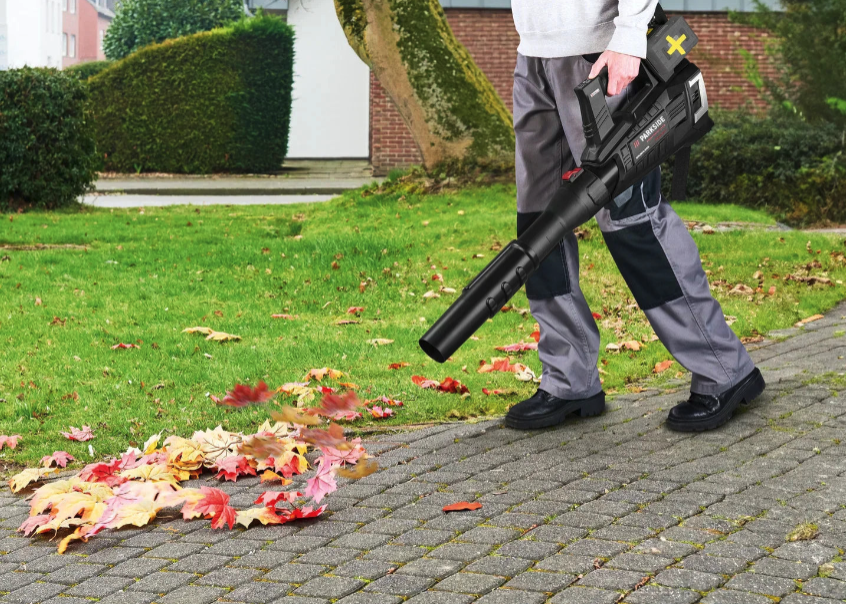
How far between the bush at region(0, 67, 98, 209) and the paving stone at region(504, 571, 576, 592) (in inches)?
434

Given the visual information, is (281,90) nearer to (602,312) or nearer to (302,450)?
(602,312)

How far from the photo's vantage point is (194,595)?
8.31 ft

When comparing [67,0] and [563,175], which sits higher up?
[67,0]

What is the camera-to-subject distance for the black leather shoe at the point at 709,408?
3.58 metres

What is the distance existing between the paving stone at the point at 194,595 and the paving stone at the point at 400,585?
281 mm

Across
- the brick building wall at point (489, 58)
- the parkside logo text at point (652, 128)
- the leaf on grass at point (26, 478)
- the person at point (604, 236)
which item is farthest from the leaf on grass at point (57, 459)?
the brick building wall at point (489, 58)

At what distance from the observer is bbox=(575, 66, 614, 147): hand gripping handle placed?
3.21 m

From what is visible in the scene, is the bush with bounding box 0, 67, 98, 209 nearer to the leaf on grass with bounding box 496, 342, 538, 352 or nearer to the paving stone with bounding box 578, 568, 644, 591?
the leaf on grass with bounding box 496, 342, 538, 352

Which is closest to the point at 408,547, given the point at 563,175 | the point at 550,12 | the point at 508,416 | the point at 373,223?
the point at 508,416

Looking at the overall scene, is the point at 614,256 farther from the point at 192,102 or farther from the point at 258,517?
the point at 192,102

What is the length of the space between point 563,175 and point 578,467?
3.35 ft

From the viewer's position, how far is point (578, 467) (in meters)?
3.34

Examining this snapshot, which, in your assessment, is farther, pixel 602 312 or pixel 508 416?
pixel 602 312

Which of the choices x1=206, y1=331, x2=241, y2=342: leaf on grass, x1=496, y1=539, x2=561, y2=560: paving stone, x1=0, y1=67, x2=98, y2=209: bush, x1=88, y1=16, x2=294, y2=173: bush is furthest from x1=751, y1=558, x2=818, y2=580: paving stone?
x1=88, y1=16, x2=294, y2=173: bush
